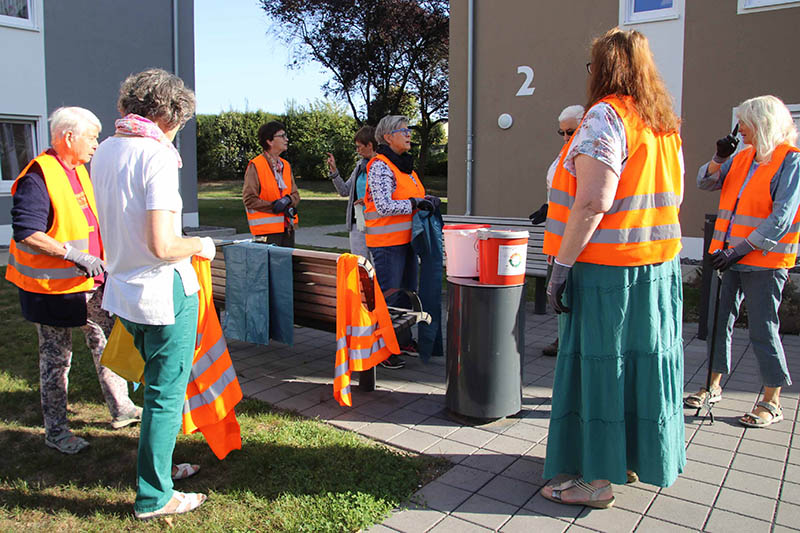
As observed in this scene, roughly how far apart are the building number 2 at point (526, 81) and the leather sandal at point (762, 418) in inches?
289

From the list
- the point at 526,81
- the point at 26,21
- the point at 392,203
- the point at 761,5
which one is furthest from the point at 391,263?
the point at 26,21

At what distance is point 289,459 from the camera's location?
11.7 feet

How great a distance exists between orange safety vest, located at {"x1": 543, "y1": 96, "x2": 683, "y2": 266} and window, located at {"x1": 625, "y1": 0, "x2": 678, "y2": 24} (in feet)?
23.5

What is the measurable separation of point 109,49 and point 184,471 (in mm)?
12917

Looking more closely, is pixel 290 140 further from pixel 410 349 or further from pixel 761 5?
pixel 410 349

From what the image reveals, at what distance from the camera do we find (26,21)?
12.4m

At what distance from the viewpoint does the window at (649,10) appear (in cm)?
903

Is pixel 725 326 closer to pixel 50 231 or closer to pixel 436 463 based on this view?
pixel 436 463

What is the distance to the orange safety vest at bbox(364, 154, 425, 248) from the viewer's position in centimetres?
509

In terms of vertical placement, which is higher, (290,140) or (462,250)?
(290,140)

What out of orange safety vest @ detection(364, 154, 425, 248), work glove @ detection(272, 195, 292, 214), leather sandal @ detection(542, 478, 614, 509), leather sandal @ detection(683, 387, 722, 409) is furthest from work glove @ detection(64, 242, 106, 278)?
leather sandal @ detection(683, 387, 722, 409)

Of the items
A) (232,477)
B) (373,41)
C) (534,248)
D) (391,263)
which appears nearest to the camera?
(232,477)

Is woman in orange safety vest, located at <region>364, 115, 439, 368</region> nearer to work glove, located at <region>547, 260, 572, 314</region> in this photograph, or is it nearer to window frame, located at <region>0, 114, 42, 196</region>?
work glove, located at <region>547, 260, 572, 314</region>

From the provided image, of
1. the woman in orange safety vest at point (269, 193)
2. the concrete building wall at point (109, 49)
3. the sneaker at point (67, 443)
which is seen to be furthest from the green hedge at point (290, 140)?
the sneaker at point (67, 443)
